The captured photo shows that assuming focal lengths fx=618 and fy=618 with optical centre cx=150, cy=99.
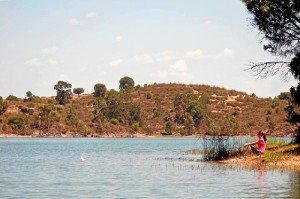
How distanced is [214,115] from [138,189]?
5252 inches

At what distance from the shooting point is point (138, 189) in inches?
1111

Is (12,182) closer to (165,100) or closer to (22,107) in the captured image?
(22,107)

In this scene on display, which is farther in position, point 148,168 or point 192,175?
point 148,168

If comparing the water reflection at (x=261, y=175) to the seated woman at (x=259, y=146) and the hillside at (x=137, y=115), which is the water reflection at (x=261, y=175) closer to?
the seated woman at (x=259, y=146)

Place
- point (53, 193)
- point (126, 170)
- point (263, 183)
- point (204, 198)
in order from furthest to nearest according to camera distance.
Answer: point (126, 170), point (263, 183), point (53, 193), point (204, 198)

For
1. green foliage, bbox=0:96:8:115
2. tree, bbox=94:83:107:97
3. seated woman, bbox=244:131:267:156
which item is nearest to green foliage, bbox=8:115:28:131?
green foliage, bbox=0:96:8:115

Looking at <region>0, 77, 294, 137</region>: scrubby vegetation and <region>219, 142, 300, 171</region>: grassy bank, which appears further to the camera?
<region>0, 77, 294, 137</region>: scrubby vegetation

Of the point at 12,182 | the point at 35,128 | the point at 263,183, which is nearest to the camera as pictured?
the point at 263,183

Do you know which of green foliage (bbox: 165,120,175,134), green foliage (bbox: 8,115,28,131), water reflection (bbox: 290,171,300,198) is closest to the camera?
water reflection (bbox: 290,171,300,198)

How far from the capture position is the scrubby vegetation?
146500mm

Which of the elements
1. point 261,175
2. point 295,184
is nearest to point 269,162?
point 261,175

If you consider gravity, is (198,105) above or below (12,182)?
above

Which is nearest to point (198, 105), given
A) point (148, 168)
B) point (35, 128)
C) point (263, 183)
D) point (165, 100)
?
point (165, 100)

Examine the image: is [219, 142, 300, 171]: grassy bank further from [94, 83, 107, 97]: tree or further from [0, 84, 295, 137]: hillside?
[94, 83, 107, 97]: tree
